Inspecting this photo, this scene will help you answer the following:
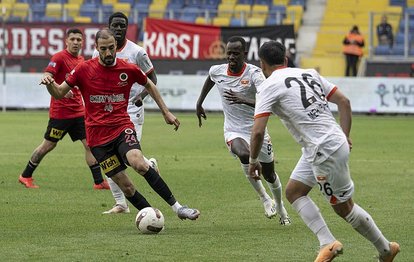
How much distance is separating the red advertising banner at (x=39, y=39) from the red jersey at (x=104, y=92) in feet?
81.5

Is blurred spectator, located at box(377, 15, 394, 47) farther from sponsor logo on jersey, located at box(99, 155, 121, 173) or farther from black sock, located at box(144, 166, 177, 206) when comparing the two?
sponsor logo on jersey, located at box(99, 155, 121, 173)

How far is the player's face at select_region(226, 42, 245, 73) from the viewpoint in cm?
1255

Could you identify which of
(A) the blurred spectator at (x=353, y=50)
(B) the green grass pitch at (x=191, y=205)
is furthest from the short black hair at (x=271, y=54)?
(A) the blurred spectator at (x=353, y=50)

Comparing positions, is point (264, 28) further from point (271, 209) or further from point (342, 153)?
point (342, 153)

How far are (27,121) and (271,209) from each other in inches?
710

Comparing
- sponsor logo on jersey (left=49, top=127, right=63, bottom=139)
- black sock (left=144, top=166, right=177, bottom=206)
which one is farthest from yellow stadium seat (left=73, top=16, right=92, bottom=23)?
black sock (left=144, top=166, right=177, bottom=206)

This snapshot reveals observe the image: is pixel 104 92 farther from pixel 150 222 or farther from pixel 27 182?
pixel 27 182

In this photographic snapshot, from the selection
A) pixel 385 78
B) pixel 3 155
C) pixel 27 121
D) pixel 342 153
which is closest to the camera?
pixel 342 153

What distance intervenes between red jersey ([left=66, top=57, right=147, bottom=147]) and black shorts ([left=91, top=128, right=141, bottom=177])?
0.18 feet

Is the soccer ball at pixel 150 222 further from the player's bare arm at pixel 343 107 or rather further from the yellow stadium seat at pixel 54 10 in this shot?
the yellow stadium seat at pixel 54 10

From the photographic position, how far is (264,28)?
118 feet

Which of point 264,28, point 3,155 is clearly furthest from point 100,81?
point 264,28

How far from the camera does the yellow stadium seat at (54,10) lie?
41062 mm

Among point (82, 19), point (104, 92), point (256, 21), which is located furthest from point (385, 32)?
point (104, 92)
